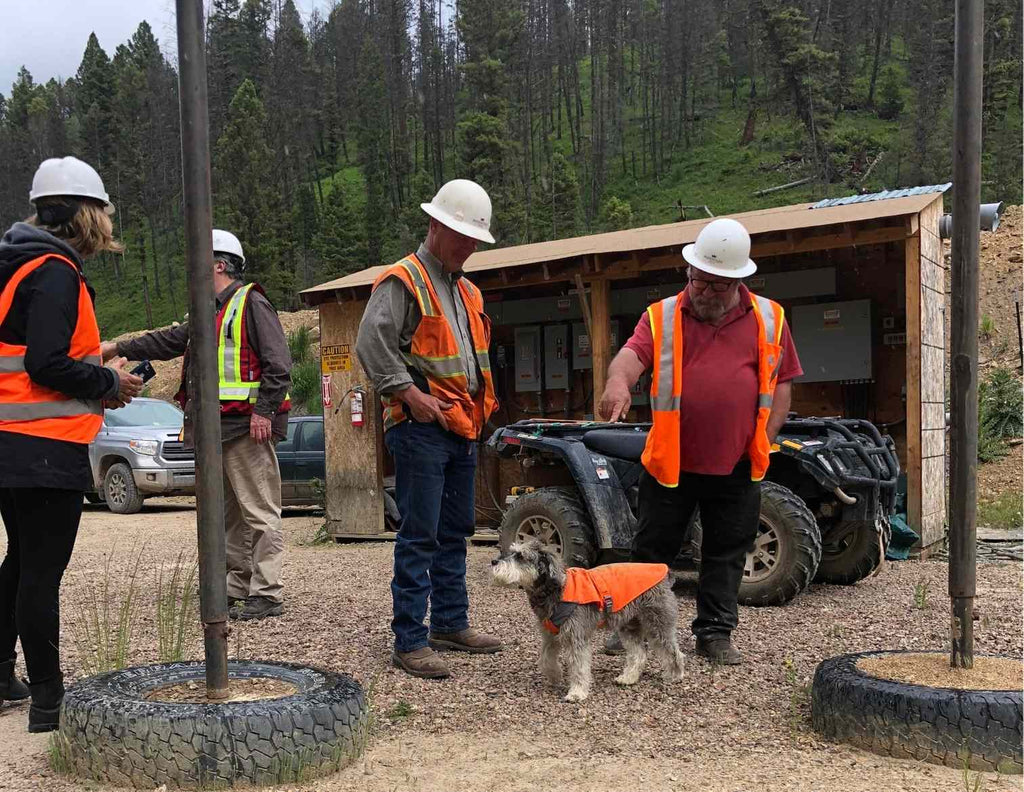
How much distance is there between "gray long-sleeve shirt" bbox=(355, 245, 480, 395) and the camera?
4520mm

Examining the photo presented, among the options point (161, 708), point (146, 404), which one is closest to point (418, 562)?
point (161, 708)

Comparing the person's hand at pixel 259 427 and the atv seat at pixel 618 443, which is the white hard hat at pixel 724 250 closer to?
the atv seat at pixel 618 443

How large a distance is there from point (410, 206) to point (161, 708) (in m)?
52.4

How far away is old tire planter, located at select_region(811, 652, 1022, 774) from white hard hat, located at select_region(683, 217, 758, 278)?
186 centimetres

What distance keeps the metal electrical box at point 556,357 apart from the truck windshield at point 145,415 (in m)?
6.39

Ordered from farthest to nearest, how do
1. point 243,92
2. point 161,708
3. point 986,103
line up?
point 243,92 < point 986,103 < point 161,708

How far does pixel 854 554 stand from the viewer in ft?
23.6

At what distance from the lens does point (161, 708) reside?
10.2 feet

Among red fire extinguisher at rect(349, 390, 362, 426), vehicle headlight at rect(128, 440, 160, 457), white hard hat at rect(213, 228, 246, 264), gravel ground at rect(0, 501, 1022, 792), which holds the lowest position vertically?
gravel ground at rect(0, 501, 1022, 792)

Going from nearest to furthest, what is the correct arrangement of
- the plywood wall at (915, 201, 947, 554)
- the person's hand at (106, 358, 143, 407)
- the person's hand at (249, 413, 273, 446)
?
1. the person's hand at (106, 358, 143, 407)
2. the person's hand at (249, 413, 273, 446)
3. the plywood wall at (915, 201, 947, 554)

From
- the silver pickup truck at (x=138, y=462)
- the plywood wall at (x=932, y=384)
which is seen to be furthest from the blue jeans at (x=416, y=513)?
the silver pickup truck at (x=138, y=462)

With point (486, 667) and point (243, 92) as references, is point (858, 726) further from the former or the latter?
point (243, 92)

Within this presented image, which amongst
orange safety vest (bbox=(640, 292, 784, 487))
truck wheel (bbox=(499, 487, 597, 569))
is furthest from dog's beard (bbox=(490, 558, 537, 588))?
truck wheel (bbox=(499, 487, 597, 569))

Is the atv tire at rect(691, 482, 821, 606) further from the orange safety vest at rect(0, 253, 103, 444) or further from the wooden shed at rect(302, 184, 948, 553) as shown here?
the orange safety vest at rect(0, 253, 103, 444)
